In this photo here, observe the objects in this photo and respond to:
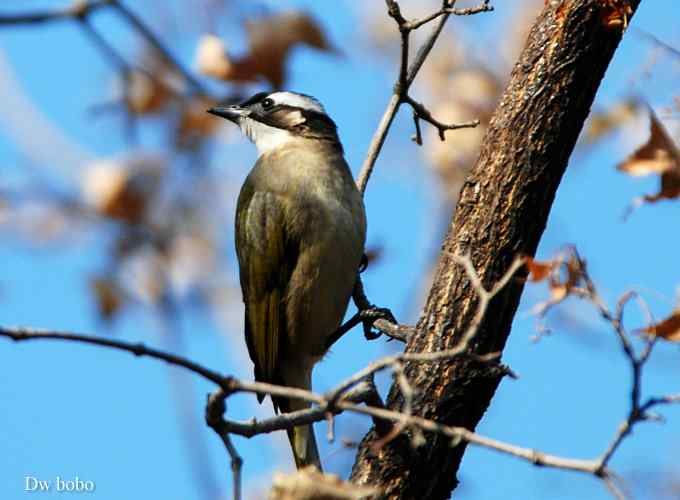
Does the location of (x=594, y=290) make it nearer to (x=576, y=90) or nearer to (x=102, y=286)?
(x=576, y=90)

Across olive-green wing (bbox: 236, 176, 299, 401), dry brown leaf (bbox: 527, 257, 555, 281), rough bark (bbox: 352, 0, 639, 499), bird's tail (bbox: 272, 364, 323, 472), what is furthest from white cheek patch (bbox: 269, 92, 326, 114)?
dry brown leaf (bbox: 527, 257, 555, 281)

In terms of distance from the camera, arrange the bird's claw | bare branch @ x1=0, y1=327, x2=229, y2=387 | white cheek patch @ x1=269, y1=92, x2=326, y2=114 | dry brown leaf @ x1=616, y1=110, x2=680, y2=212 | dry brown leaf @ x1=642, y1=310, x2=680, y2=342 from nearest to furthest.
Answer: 1. bare branch @ x1=0, y1=327, x2=229, y2=387
2. dry brown leaf @ x1=642, y1=310, x2=680, y2=342
3. dry brown leaf @ x1=616, y1=110, x2=680, y2=212
4. the bird's claw
5. white cheek patch @ x1=269, y1=92, x2=326, y2=114

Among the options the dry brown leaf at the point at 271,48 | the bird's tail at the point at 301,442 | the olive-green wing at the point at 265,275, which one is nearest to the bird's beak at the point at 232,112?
the dry brown leaf at the point at 271,48

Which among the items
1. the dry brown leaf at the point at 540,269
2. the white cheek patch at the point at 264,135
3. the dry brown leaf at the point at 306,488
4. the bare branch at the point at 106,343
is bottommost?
the dry brown leaf at the point at 306,488

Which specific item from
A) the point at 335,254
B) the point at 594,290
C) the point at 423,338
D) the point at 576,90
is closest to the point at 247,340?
the point at 335,254

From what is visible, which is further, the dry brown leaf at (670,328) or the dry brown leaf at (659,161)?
the dry brown leaf at (659,161)

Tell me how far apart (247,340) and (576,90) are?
8.72 feet

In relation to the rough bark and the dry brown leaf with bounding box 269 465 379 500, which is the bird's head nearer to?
the rough bark

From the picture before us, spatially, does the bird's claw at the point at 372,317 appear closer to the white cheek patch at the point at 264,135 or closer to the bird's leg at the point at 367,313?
the bird's leg at the point at 367,313

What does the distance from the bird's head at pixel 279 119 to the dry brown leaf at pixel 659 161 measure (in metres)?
2.37

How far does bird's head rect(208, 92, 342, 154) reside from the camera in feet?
20.3

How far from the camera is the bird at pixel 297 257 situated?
18.0 ft

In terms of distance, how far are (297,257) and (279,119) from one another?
3.76 feet

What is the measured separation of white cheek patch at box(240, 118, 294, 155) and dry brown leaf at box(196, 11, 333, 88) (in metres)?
0.34
